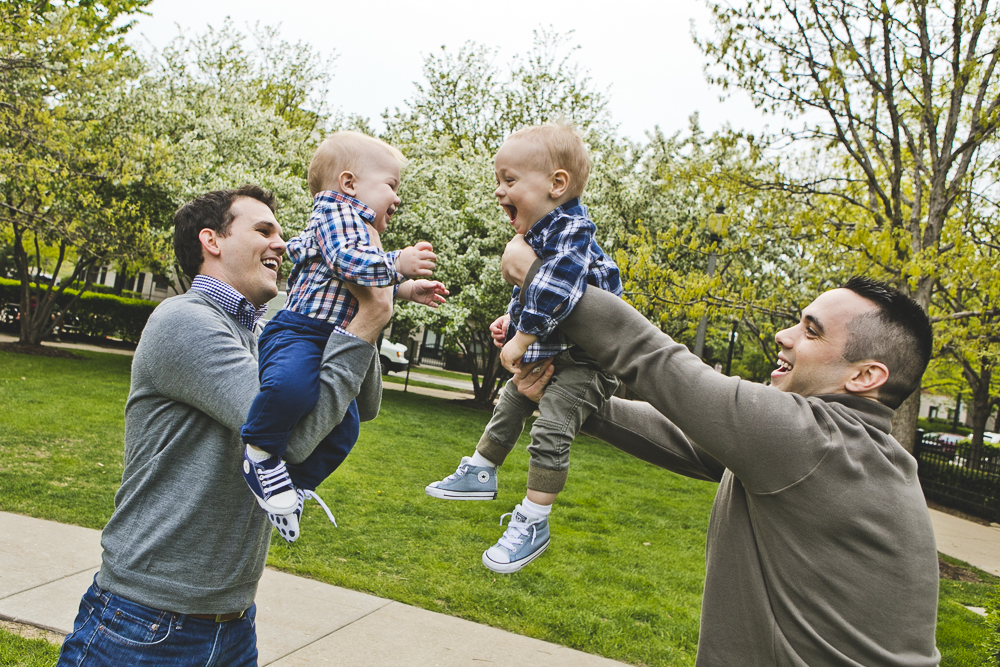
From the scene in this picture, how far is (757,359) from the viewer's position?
38.8 meters

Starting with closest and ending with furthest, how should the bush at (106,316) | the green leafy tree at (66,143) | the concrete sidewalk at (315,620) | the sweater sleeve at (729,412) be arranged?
the sweater sleeve at (729,412) → the concrete sidewalk at (315,620) → the green leafy tree at (66,143) → the bush at (106,316)

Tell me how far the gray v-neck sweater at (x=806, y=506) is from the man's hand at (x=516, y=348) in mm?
174

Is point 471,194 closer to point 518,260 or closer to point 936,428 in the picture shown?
point 518,260

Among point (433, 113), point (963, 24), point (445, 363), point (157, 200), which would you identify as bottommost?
point (445, 363)

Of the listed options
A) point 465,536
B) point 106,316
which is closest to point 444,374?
point 106,316

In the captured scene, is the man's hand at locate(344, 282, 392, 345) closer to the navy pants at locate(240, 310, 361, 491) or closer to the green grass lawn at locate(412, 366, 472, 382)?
the navy pants at locate(240, 310, 361, 491)

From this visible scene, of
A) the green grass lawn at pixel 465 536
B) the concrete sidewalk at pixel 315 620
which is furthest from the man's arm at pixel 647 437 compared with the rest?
the green grass lawn at pixel 465 536

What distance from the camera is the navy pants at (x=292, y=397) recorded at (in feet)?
6.02

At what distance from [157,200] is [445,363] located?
2578 centimetres

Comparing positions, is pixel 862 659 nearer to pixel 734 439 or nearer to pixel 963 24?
pixel 734 439

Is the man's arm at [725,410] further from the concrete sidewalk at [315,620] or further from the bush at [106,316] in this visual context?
the bush at [106,316]

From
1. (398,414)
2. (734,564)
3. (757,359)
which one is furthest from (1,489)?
(757,359)

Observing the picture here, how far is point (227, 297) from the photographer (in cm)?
229

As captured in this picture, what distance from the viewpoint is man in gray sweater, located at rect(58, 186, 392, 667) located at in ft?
6.43
